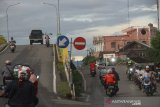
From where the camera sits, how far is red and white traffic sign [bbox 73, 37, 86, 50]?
26438 mm

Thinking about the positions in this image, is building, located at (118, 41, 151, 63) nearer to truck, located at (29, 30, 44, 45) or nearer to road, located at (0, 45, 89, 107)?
truck, located at (29, 30, 44, 45)

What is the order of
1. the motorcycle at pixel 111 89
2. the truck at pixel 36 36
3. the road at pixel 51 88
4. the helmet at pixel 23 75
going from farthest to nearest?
the truck at pixel 36 36
the motorcycle at pixel 111 89
the road at pixel 51 88
the helmet at pixel 23 75

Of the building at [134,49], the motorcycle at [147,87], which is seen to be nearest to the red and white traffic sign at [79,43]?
the motorcycle at [147,87]

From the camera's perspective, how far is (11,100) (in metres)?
9.97

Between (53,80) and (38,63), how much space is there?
1195 cm

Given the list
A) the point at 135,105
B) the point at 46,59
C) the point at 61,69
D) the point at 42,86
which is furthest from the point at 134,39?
the point at 135,105

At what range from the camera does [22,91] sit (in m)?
10.0

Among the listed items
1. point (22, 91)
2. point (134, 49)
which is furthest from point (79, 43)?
point (134, 49)

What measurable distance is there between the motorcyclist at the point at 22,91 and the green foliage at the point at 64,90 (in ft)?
55.0

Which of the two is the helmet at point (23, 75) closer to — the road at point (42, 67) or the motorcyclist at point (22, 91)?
the motorcyclist at point (22, 91)

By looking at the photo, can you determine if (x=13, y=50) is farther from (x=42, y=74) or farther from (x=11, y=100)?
(x=11, y=100)

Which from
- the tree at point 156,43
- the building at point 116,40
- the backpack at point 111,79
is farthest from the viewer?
the building at point 116,40

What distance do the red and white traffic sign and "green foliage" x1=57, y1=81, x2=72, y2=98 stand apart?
2296mm

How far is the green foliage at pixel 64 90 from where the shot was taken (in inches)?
1070
